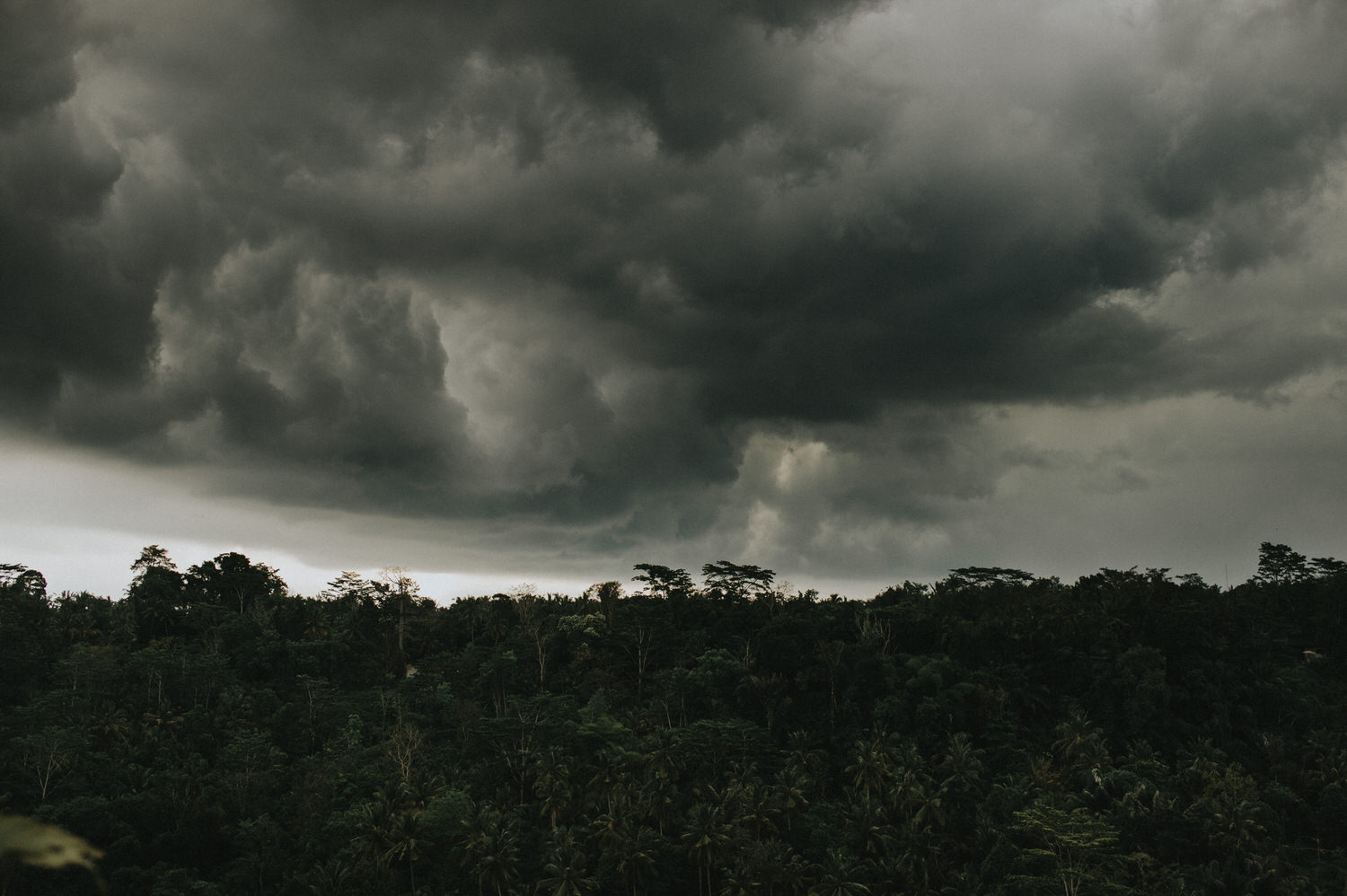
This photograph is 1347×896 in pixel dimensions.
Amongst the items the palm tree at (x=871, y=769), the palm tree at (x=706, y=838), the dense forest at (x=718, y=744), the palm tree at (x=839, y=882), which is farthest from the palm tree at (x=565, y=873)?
the palm tree at (x=871, y=769)

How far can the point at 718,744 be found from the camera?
81688 millimetres

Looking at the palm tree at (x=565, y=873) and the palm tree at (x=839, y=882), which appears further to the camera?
the palm tree at (x=565, y=873)

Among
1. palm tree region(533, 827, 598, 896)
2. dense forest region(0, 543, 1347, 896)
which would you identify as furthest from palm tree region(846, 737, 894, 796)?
palm tree region(533, 827, 598, 896)

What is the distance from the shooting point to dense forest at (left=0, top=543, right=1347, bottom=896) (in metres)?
66.0

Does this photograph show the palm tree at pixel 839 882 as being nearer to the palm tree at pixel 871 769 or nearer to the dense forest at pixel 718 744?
the dense forest at pixel 718 744

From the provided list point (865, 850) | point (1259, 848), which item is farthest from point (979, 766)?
point (1259, 848)

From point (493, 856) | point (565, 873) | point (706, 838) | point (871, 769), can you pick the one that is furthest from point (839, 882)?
point (493, 856)

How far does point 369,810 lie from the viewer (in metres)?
70.4

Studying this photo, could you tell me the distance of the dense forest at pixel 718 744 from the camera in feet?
217

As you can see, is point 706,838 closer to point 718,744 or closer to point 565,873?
point 565,873

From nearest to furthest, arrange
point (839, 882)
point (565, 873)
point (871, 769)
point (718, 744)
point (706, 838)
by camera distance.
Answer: point (839, 882) → point (565, 873) → point (706, 838) → point (871, 769) → point (718, 744)

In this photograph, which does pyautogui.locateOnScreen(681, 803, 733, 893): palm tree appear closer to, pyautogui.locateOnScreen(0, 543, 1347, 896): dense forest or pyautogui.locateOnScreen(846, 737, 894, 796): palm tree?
pyautogui.locateOnScreen(0, 543, 1347, 896): dense forest

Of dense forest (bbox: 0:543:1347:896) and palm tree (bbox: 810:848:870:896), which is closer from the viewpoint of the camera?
palm tree (bbox: 810:848:870:896)

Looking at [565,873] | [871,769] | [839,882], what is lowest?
[565,873]
